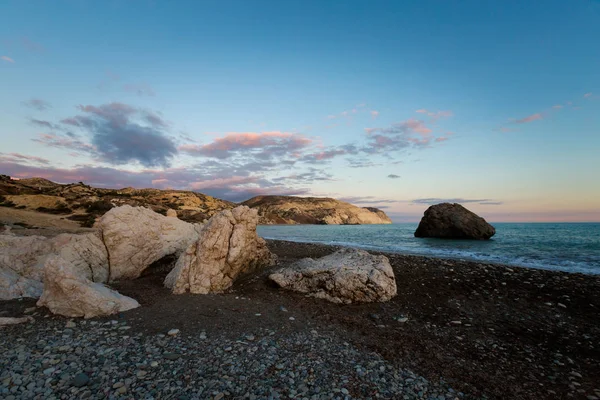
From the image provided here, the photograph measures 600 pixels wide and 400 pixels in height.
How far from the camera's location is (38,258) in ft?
35.9

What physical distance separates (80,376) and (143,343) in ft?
4.54

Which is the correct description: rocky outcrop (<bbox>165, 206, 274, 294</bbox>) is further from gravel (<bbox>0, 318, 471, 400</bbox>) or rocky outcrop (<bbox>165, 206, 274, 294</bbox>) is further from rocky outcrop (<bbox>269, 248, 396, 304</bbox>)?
gravel (<bbox>0, 318, 471, 400</bbox>)

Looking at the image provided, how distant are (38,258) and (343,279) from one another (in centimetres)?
1161

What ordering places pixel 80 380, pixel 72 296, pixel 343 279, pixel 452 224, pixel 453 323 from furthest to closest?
pixel 452 224
pixel 343 279
pixel 453 323
pixel 72 296
pixel 80 380

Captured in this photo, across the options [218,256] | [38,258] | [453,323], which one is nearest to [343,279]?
[453,323]

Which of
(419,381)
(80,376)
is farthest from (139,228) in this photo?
(419,381)

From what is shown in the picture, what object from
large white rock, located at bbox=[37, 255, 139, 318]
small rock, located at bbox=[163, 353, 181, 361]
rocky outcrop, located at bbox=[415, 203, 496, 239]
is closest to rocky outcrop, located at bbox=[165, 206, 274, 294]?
large white rock, located at bbox=[37, 255, 139, 318]

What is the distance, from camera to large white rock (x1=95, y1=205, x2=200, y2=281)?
12.2 meters

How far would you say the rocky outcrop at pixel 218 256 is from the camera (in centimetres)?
1047

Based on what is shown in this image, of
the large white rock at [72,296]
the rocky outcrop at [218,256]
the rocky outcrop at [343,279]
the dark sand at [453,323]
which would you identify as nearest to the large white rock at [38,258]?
the dark sand at [453,323]

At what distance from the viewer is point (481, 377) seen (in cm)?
559

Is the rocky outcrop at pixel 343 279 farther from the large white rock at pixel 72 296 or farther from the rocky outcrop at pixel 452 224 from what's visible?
the rocky outcrop at pixel 452 224

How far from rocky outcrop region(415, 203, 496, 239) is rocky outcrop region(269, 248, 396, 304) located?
41342 mm

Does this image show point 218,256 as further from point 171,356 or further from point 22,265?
point 22,265
